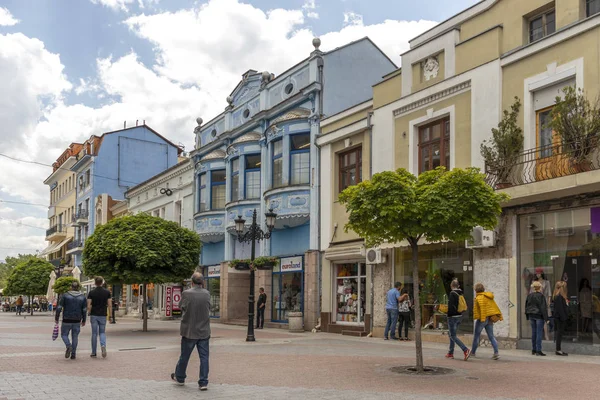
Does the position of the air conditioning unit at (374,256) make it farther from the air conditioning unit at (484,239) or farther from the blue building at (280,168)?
the air conditioning unit at (484,239)

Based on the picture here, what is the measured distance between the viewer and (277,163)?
27031 mm

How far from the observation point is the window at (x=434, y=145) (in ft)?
62.1

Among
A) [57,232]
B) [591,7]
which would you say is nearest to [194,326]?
[591,7]

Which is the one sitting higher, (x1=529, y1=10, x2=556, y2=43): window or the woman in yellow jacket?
(x1=529, y1=10, x2=556, y2=43): window

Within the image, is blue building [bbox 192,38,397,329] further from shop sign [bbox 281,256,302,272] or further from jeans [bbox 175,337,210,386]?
jeans [bbox 175,337,210,386]

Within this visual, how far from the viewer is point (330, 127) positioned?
79.9ft

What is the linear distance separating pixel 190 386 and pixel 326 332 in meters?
13.7

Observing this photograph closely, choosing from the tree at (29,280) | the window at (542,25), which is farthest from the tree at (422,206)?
the tree at (29,280)

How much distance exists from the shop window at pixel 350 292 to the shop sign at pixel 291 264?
7.00 ft

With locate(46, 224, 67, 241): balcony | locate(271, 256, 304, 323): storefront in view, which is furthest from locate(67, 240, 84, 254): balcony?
locate(271, 256, 304, 323): storefront

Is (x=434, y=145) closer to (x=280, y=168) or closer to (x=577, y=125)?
(x=577, y=125)

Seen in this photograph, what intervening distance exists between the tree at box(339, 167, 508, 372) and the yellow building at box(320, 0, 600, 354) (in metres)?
3.55

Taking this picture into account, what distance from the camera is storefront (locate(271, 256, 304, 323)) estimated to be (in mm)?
25422

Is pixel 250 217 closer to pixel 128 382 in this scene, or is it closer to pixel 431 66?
pixel 431 66
